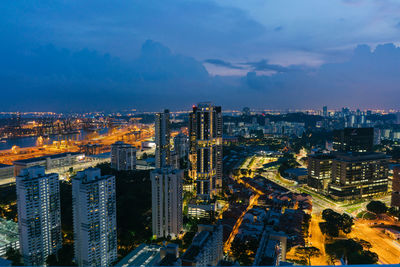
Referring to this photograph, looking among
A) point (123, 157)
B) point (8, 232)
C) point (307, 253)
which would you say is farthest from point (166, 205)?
point (123, 157)

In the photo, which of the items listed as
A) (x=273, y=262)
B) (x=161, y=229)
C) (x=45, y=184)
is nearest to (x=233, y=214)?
(x=161, y=229)

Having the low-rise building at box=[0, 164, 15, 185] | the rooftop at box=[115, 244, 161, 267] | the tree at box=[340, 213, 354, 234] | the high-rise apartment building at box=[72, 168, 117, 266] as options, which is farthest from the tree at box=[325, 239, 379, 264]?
the low-rise building at box=[0, 164, 15, 185]

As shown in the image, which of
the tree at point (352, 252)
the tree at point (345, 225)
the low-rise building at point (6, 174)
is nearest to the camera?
the tree at point (352, 252)

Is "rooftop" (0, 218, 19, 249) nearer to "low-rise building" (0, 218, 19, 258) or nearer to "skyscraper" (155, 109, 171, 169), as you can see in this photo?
"low-rise building" (0, 218, 19, 258)

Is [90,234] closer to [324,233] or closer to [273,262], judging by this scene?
[273,262]

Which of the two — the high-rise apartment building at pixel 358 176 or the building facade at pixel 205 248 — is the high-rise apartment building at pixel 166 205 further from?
the high-rise apartment building at pixel 358 176

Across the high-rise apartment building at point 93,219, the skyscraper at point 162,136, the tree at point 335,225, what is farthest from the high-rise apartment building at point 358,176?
the high-rise apartment building at point 93,219
